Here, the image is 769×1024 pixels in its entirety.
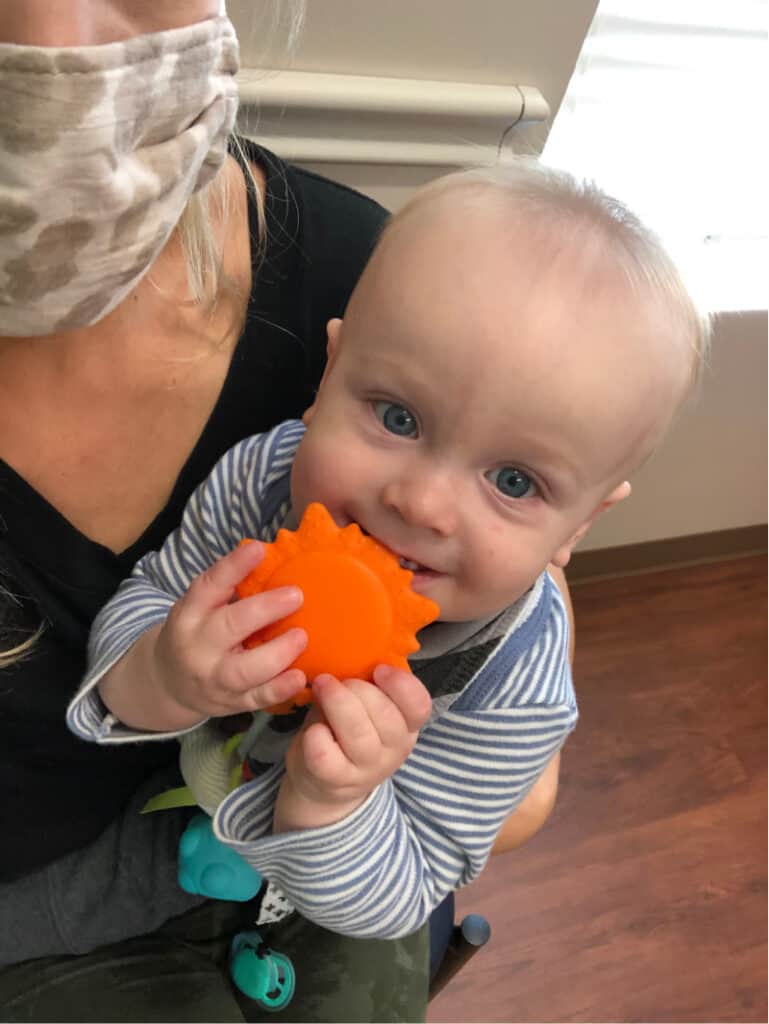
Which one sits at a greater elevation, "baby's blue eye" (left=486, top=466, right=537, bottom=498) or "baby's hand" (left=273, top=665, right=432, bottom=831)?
"baby's blue eye" (left=486, top=466, right=537, bottom=498)

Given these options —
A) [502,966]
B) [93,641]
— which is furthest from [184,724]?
[502,966]

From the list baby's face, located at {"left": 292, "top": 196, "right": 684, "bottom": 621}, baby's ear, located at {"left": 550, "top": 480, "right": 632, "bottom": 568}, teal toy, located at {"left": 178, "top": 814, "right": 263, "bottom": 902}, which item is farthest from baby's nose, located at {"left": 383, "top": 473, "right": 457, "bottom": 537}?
teal toy, located at {"left": 178, "top": 814, "right": 263, "bottom": 902}

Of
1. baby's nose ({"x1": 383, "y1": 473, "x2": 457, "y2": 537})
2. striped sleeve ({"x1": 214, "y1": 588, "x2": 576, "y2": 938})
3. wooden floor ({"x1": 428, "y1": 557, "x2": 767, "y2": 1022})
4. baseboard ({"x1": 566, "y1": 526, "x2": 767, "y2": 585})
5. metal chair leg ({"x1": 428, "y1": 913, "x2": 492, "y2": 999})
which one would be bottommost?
wooden floor ({"x1": 428, "y1": 557, "x2": 767, "y2": 1022})

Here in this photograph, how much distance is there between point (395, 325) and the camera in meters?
0.56

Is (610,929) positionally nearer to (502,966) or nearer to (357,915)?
(502,966)

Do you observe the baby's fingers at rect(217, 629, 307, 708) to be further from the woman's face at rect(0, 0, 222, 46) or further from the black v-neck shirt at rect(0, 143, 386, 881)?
the woman's face at rect(0, 0, 222, 46)

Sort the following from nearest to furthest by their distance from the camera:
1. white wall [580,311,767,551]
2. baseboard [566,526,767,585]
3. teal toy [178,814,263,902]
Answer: teal toy [178,814,263,902], white wall [580,311,767,551], baseboard [566,526,767,585]

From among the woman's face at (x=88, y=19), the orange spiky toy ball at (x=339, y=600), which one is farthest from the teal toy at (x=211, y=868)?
the woman's face at (x=88, y=19)

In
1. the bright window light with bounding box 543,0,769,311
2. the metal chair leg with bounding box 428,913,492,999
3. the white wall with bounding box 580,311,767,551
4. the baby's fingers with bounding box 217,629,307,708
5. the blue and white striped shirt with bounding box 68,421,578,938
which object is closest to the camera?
the baby's fingers with bounding box 217,629,307,708

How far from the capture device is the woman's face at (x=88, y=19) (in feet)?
1.74

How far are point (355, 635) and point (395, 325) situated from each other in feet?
0.65

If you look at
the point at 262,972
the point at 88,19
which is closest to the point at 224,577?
the point at 88,19

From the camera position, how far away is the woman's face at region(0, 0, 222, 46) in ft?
1.74

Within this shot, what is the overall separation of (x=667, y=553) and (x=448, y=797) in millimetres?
1654
